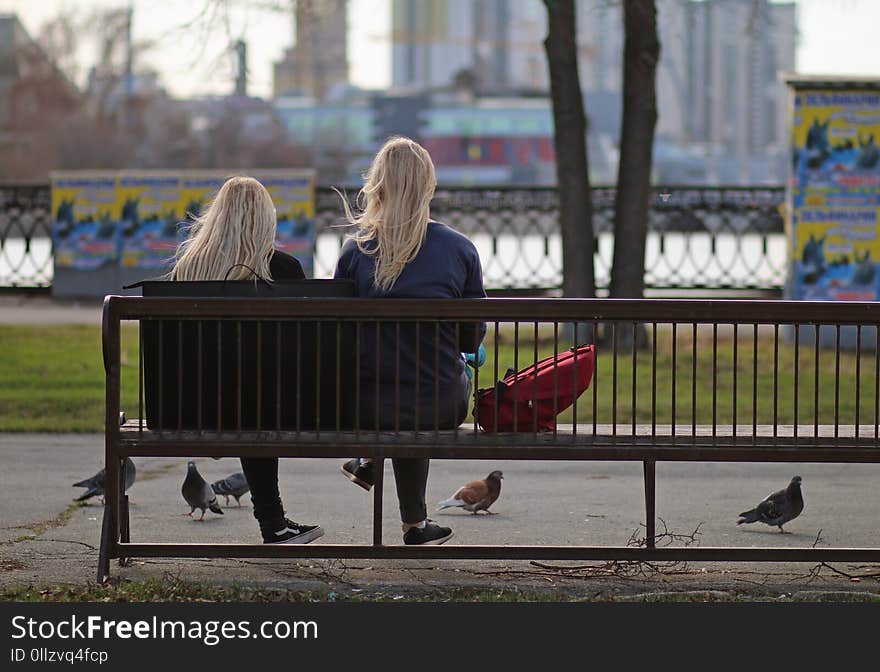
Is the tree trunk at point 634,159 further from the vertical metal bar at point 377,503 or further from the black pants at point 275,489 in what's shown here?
the vertical metal bar at point 377,503

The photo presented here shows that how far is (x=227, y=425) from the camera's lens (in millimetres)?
5758

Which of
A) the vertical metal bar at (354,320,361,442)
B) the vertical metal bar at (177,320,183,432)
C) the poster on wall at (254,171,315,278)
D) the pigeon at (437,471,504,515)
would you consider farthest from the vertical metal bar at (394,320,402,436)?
the poster on wall at (254,171,315,278)

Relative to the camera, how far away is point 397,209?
588 centimetres

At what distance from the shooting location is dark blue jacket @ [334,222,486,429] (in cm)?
575

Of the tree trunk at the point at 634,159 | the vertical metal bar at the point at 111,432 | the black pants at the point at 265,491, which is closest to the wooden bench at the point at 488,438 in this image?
the vertical metal bar at the point at 111,432

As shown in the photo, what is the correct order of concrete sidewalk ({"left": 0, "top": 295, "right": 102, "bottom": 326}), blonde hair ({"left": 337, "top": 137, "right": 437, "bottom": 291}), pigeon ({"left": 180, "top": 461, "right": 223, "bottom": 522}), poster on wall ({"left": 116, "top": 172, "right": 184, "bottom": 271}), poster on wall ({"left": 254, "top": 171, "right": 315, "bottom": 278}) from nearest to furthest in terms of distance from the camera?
blonde hair ({"left": 337, "top": 137, "right": 437, "bottom": 291}) < pigeon ({"left": 180, "top": 461, "right": 223, "bottom": 522}) < concrete sidewalk ({"left": 0, "top": 295, "right": 102, "bottom": 326}) < poster on wall ({"left": 254, "top": 171, "right": 315, "bottom": 278}) < poster on wall ({"left": 116, "top": 172, "right": 184, "bottom": 271})

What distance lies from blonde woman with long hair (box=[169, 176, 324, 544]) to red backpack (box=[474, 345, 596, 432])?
2.86 ft

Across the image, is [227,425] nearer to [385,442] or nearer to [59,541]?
[385,442]

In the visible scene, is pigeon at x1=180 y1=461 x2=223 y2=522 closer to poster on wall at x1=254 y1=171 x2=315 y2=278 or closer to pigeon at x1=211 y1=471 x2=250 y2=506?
pigeon at x1=211 y1=471 x2=250 y2=506

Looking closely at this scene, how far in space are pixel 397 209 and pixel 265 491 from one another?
122 centimetres

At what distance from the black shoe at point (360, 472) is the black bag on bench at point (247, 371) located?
0.57 m

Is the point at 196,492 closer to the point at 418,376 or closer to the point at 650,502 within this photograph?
the point at 418,376

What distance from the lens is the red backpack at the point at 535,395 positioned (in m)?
5.76

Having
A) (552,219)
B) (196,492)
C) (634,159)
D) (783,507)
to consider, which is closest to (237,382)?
(196,492)
